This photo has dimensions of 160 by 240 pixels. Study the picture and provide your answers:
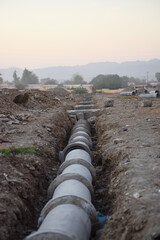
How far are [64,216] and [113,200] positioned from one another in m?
1.43

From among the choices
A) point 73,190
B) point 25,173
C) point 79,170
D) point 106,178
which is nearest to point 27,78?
point 106,178

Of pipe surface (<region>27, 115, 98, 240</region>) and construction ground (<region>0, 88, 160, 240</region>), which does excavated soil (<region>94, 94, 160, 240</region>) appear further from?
pipe surface (<region>27, 115, 98, 240</region>)

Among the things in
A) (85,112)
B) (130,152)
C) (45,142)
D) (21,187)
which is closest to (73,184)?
(21,187)

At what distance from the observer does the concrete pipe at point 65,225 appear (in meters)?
2.91

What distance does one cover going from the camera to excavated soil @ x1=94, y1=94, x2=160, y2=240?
129 inches

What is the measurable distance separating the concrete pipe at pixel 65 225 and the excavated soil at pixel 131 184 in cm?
33

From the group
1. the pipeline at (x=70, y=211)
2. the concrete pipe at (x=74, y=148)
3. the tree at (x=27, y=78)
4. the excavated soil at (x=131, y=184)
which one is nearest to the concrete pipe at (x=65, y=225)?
the pipeline at (x=70, y=211)

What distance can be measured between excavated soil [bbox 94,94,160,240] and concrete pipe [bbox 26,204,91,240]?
0.33 meters

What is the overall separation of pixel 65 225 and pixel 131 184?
158cm

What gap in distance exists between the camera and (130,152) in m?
6.11

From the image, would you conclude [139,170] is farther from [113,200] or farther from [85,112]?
[85,112]

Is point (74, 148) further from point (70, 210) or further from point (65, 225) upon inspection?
point (65, 225)

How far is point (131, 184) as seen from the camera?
4.45 meters

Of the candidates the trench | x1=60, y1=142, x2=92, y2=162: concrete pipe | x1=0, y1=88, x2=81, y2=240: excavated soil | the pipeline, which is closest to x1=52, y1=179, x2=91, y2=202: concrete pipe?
the pipeline
